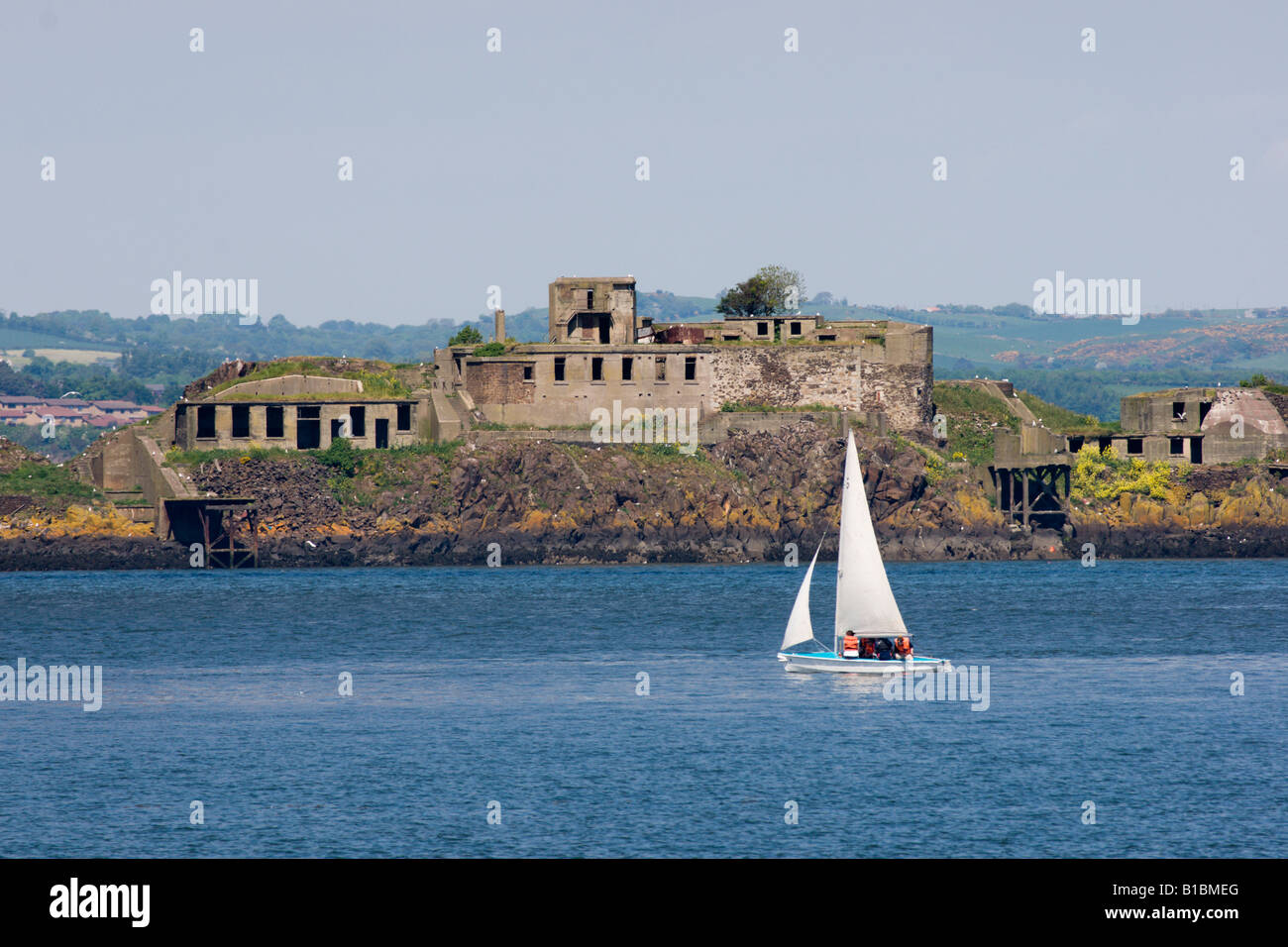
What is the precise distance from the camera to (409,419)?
438 feet

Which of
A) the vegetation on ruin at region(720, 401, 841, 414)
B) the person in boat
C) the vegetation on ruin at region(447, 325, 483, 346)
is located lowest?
the person in boat

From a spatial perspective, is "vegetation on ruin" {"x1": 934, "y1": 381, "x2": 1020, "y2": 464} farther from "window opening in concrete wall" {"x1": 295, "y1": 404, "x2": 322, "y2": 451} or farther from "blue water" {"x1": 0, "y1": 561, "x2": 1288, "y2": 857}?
"window opening in concrete wall" {"x1": 295, "y1": 404, "x2": 322, "y2": 451}

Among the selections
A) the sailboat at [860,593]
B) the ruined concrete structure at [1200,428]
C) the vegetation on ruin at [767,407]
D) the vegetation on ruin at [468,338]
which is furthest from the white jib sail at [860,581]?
the vegetation on ruin at [468,338]

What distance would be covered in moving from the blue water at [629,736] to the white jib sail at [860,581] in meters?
2.40

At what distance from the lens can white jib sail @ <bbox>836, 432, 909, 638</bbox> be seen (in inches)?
2542

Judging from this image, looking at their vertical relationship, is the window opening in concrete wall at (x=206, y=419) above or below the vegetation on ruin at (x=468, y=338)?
below

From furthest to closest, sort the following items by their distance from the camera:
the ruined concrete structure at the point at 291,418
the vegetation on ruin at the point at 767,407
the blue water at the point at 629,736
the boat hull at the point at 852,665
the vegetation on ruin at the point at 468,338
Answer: the vegetation on ruin at the point at 468,338, the vegetation on ruin at the point at 767,407, the ruined concrete structure at the point at 291,418, the boat hull at the point at 852,665, the blue water at the point at 629,736

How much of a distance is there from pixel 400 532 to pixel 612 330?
24.1m

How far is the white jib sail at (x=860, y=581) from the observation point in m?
64.6

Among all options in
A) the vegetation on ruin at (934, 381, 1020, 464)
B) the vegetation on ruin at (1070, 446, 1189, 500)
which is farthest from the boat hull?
the vegetation on ruin at (934, 381, 1020, 464)

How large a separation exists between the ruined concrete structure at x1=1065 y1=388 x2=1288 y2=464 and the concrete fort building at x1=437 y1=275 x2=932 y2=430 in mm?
15791

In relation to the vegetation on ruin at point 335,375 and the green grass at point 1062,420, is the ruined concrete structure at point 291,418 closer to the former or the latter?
the vegetation on ruin at point 335,375

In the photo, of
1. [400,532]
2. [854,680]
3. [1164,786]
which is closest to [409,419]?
[400,532]

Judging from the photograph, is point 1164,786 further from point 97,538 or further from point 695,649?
point 97,538
